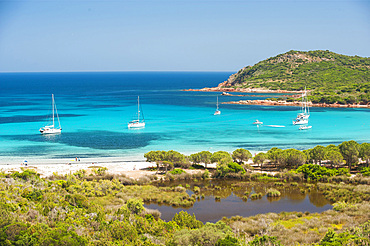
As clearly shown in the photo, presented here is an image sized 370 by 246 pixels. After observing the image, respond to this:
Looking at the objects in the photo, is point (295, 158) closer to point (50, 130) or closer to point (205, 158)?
point (205, 158)

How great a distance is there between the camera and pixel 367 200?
24.9 meters

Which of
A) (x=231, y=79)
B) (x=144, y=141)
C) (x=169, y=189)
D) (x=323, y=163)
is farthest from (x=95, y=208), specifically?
(x=231, y=79)

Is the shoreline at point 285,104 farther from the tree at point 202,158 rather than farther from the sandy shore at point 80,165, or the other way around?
the tree at point 202,158

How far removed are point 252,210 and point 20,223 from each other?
13.9 metres

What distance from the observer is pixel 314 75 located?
432ft

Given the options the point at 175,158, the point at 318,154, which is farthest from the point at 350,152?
the point at 175,158

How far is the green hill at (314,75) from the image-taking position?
333ft

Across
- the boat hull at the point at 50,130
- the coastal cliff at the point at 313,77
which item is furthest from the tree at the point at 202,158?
the coastal cliff at the point at 313,77

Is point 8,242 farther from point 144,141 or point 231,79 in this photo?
point 231,79

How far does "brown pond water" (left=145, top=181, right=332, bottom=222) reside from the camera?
78.3 ft

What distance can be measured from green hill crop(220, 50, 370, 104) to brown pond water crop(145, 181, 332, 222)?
7108cm

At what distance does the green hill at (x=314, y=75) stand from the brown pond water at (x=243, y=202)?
71.1m

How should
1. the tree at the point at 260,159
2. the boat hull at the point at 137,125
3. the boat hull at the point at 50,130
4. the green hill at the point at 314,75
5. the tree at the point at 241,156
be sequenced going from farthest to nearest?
1. the green hill at the point at 314,75
2. the boat hull at the point at 137,125
3. the boat hull at the point at 50,130
4. the tree at the point at 241,156
5. the tree at the point at 260,159

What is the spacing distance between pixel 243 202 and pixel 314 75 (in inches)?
4551
